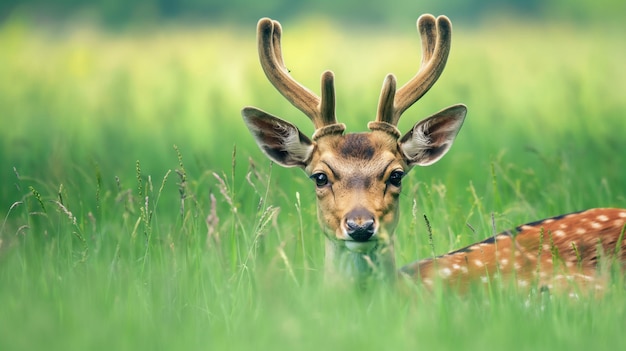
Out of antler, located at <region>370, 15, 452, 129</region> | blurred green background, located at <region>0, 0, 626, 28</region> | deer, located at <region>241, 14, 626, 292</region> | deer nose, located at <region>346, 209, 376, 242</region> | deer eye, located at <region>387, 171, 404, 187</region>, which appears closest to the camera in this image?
deer nose, located at <region>346, 209, 376, 242</region>

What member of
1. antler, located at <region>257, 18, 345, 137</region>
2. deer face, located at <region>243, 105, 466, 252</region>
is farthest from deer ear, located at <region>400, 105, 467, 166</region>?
antler, located at <region>257, 18, 345, 137</region>

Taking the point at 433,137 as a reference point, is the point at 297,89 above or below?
above

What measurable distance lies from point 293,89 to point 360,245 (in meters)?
1.02

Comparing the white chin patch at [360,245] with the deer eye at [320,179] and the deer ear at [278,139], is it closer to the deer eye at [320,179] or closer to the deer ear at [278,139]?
the deer eye at [320,179]

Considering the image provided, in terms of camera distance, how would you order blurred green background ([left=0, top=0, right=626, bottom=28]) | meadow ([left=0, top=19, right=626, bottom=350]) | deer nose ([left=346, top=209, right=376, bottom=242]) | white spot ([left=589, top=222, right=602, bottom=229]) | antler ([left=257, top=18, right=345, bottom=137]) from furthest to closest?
blurred green background ([left=0, top=0, right=626, bottom=28]) < white spot ([left=589, top=222, right=602, bottom=229]) < antler ([left=257, top=18, right=345, bottom=137]) < deer nose ([left=346, top=209, right=376, bottom=242]) < meadow ([left=0, top=19, right=626, bottom=350])

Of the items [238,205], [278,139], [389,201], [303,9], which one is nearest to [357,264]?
[389,201]

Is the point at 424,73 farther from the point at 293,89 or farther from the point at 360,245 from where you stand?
the point at 360,245

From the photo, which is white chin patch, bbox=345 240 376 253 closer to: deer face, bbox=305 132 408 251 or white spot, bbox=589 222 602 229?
deer face, bbox=305 132 408 251

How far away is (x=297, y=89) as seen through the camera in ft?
18.3

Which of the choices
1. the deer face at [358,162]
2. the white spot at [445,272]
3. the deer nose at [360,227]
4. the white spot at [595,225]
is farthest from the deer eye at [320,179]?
the white spot at [595,225]

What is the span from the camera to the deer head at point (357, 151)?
501 centimetres

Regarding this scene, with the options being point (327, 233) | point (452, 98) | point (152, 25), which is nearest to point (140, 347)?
point (327, 233)

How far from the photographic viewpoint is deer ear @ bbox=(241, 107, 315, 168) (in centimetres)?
541

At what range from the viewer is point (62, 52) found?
54.5 feet
